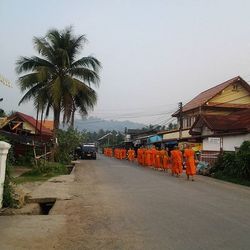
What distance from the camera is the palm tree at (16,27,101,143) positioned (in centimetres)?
3169

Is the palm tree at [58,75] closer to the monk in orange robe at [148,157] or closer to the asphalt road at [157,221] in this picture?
the monk in orange robe at [148,157]

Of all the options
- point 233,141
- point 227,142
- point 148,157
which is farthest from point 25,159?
point 233,141

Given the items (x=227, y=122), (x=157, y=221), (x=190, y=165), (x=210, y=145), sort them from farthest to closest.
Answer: (x=227, y=122) < (x=210, y=145) < (x=190, y=165) < (x=157, y=221)

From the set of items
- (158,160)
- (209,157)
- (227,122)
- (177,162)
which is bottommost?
(177,162)

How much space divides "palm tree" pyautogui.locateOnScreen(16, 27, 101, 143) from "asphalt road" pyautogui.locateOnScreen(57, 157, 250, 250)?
57.6ft

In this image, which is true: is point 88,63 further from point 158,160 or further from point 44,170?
point 44,170

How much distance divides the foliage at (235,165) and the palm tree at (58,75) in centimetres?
1145

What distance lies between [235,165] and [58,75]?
49.8 feet

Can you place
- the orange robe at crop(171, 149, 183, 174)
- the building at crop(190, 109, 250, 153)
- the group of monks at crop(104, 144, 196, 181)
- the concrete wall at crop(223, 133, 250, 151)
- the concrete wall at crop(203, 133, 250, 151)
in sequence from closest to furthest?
1. the group of monks at crop(104, 144, 196, 181)
2. the orange robe at crop(171, 149, 183, 174)
3. the concrete wall at crop(223, 133, 250, 151)
4. the concrete wall at crop(203, 133, 250, 151)
5. the building at crop(190, 109, 250, 153)

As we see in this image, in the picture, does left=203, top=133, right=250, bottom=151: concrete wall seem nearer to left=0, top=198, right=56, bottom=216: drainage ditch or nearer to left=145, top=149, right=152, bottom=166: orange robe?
left=145, top=149, right=152, bottom=166: orange robe

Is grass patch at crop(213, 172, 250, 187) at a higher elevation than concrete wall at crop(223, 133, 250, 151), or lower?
lower

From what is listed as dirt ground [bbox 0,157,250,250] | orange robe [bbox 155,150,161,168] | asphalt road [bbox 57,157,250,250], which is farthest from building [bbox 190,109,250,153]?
dirt ground [bbox 0,157,250,250]

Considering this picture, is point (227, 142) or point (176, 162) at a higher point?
point (227, 142)

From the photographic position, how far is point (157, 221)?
9508mm
